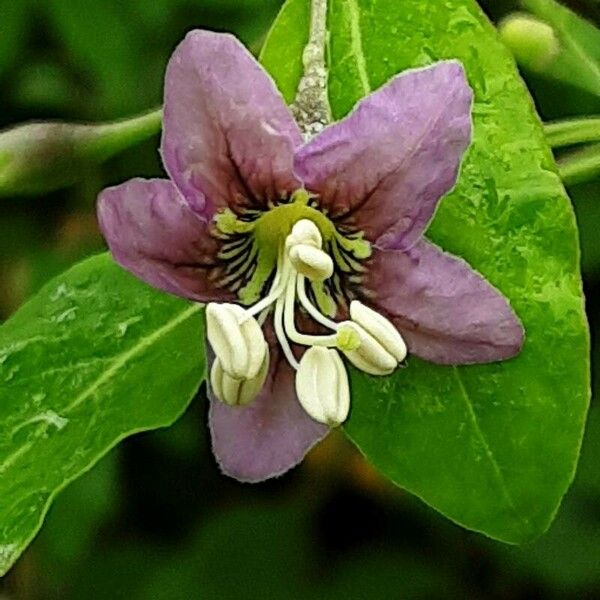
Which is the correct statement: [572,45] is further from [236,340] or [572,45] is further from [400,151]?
[236,340]

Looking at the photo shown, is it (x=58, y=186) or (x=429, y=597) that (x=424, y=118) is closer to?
(x=58, y=186)

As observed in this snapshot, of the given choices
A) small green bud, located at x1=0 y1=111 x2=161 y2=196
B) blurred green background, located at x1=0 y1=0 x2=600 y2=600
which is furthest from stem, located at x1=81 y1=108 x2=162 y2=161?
blurred green background, located at x1=0 y1=0 x2=600 y2=600

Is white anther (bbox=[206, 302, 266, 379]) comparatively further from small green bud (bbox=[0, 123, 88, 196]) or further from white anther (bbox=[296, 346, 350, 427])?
small green bud (bbox=[0, 123, 88, 196])

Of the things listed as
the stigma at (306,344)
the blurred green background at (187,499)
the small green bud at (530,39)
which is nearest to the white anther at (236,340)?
the stigma at (306,344)

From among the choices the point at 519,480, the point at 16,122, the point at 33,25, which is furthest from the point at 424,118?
the point at 16,122

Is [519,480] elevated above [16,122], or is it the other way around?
[519,480]

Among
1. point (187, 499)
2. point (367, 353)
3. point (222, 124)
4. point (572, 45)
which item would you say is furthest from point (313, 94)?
point (187, 499)
